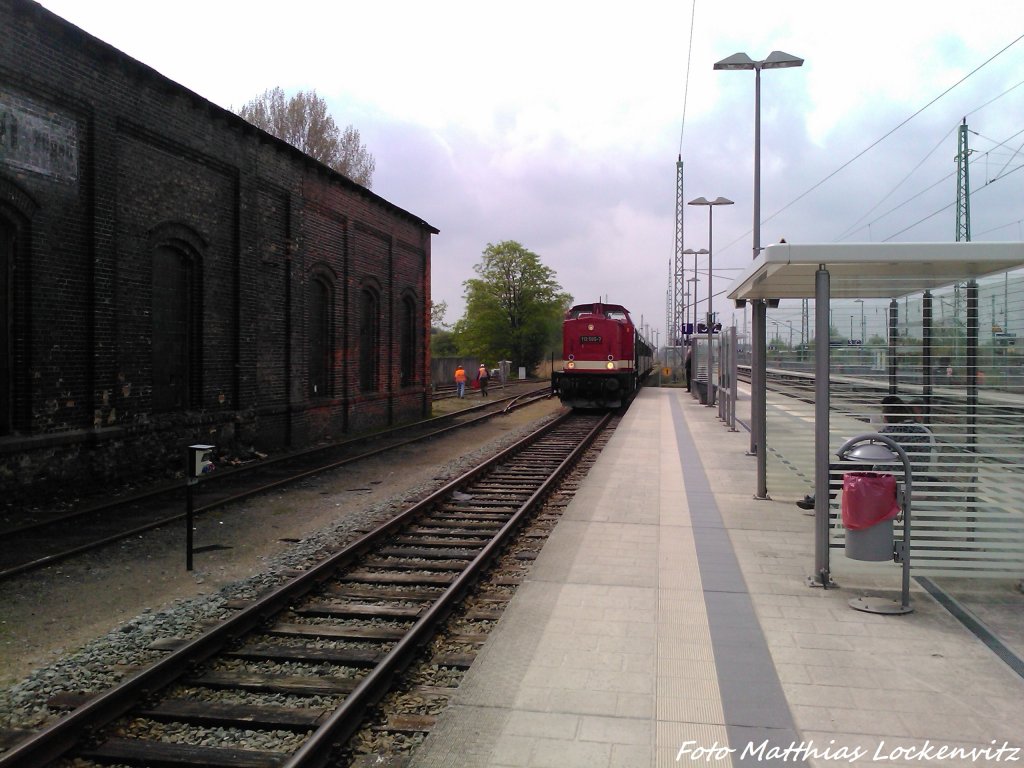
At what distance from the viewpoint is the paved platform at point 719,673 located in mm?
3889

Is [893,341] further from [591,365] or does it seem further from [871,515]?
[591,365]

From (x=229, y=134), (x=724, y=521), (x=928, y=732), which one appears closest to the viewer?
(x=928, y=732)

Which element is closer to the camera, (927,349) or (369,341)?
(927,349)

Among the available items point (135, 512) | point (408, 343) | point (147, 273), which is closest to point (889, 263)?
point (135, 512)

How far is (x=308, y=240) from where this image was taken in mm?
18328

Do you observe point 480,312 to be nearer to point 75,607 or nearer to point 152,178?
point 152,178

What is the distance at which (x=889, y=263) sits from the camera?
6160mm

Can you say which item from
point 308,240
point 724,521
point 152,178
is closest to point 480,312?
point 308,240

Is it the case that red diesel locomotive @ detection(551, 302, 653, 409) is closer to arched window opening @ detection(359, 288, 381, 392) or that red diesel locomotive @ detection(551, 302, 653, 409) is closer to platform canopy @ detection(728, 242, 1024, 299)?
arched window opening @ detection(359, 288, 381, 392)

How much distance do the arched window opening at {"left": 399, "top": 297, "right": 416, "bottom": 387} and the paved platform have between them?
17917 mm

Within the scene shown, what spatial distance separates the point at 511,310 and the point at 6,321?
2333 inches

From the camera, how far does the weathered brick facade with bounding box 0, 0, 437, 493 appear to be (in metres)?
10.4

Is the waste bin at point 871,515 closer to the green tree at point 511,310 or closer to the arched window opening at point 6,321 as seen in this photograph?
the arched window opening at point 6,321

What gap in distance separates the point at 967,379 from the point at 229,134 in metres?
13.2
